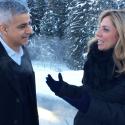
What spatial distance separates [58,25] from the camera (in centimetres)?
1836

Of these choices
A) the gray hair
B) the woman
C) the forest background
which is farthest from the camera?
the forest background

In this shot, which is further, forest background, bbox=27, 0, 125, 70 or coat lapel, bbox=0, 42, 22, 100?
forest background, bbox=27, 0, 125, 70

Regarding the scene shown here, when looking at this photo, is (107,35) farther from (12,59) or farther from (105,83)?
(12,59)

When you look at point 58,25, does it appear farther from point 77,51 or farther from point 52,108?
point 52,108

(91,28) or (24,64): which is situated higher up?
(24,64)

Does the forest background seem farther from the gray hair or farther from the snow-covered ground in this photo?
the gray hair

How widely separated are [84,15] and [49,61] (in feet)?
7.52

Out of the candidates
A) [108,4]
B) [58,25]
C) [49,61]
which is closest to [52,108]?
[108,4]

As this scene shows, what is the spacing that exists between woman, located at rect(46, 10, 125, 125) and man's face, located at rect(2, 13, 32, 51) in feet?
1.26

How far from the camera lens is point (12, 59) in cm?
280

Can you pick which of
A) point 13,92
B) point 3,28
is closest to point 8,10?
point 3,28

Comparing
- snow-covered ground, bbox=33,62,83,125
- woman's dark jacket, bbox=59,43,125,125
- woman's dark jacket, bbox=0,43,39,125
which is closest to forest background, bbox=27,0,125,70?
snow-covered ground, bbox=33,62,83,125

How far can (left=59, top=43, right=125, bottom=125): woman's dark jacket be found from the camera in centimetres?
280

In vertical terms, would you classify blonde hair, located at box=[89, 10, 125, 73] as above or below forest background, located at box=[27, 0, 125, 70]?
above
